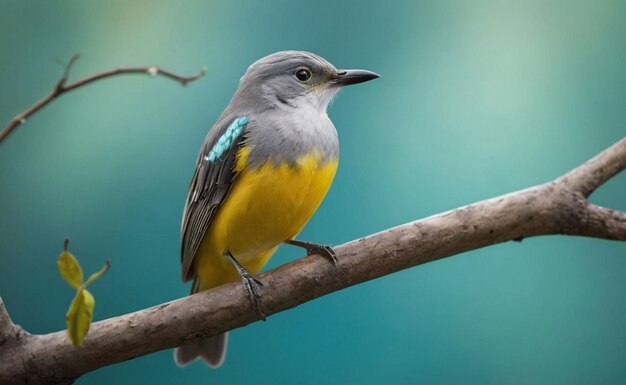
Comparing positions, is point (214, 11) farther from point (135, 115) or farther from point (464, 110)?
point (464, 110)

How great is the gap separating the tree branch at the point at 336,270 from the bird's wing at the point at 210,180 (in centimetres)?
37

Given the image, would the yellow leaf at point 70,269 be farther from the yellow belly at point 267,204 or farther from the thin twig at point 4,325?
the yellow belly at point 267,204

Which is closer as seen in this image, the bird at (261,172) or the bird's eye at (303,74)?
the bird at (261,172)

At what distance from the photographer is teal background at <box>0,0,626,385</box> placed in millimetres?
3773

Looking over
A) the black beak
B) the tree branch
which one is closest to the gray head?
the black beak

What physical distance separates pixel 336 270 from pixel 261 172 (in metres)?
0.48

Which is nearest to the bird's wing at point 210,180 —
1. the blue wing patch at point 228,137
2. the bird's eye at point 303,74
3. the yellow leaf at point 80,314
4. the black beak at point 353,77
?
the blue wing patch at point 228,137

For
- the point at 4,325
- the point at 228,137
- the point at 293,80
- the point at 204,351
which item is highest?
the point at 293,80

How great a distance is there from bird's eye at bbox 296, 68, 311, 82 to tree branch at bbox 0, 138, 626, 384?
0.78 m

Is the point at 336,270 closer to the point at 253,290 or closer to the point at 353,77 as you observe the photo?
the point at 253,290

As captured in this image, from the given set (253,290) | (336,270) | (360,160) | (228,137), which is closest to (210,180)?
(228,137)

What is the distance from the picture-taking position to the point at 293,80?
9.91 feet

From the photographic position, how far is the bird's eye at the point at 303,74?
304 centimetres

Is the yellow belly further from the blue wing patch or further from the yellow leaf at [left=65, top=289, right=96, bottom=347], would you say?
the yellow leaf at [left=65, top=289, right=96, bottom=347]
